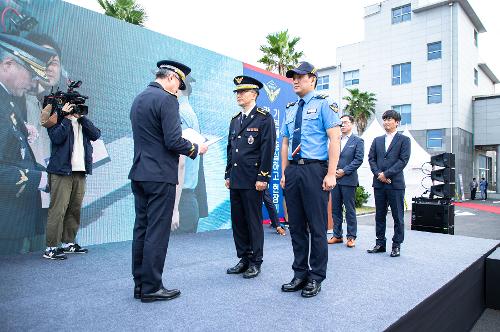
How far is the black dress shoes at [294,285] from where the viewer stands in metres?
2.70

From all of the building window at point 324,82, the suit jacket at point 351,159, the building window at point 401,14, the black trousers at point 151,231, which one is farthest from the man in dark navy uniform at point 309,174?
the building window at point 324,82

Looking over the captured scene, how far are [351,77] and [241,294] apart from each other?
85.4ft

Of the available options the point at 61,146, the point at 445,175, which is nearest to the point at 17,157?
the point at 61,146

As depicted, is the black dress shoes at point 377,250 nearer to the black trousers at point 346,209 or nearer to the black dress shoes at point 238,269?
the black trousers at point 346,209

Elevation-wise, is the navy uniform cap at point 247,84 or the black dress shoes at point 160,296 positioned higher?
the navy uniform cap at point 247,84

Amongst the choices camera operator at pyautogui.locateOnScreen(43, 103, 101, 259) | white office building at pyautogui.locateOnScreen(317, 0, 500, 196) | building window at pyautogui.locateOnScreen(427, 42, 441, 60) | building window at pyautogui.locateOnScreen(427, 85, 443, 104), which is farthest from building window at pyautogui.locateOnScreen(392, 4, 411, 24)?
camera operator at pyautogui.locateOnScreen(43, 103, 101, 259)

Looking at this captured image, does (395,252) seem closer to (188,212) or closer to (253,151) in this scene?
(253,151)

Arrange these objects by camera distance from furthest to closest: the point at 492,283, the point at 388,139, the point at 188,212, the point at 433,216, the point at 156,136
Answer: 1. the point at 433,216
2. the point at 188,212
3. the point at 388,139
4. the point at 492,283
5. the point at 156,136

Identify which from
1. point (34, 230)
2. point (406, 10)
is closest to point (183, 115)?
point (34, 230)

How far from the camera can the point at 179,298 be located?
2.51m

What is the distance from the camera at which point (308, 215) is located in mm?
2809

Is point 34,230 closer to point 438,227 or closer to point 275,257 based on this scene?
point 275,257

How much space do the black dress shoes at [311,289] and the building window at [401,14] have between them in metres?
25.0

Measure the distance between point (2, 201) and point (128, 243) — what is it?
5.06ft
